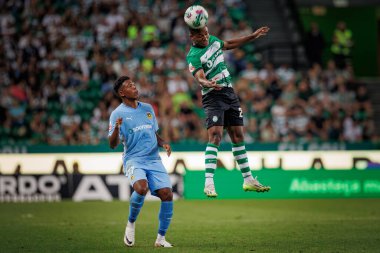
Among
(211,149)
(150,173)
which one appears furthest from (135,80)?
(150,173)

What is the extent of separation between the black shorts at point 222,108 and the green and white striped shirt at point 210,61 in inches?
4.7

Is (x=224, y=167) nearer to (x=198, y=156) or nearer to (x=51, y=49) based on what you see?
(x=198, y=156)

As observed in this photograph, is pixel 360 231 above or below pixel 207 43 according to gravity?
below

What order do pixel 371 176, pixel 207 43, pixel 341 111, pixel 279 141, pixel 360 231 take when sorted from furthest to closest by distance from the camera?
pixel 341 111
pixel 279 141
pixel 371 176
pixel 360 231
pixel 207 43

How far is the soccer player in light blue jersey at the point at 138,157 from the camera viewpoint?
1128 centimetres

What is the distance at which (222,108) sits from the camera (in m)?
12.1

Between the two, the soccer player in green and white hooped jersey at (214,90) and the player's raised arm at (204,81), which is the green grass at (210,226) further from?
the player's raised arm at (204,81)

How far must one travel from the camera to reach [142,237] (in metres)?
12.7

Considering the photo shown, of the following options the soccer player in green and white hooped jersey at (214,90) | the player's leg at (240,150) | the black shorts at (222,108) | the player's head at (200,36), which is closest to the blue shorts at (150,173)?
the soccer player in green and white hooped jersey at (214,90)

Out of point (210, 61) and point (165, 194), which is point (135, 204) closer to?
point (165, 194)

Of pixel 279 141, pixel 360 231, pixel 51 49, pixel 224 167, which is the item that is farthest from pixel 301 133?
pixel 360 231

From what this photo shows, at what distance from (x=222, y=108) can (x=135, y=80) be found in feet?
43.1

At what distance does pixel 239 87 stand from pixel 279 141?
2291 mm

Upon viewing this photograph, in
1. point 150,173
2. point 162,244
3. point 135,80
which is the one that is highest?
point 135,80
